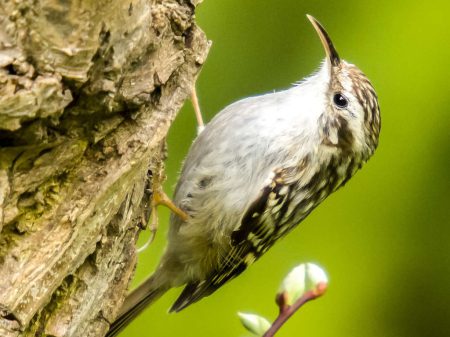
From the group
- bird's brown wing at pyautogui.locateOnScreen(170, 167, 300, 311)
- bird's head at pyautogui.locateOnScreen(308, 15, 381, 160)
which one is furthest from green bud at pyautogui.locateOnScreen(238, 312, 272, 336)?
bird's head at pyautogui.locateOnScreen(308, 15, 381, 160)

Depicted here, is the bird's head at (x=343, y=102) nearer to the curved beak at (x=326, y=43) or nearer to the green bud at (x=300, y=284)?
the curved beak at (x=326, y=43)

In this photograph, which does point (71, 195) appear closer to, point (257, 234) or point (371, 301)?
point (257, 234)

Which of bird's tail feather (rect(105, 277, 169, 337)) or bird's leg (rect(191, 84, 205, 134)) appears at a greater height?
bird's leg (rect(191, 84, 205, 134))

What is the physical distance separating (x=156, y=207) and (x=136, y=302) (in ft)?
0.91

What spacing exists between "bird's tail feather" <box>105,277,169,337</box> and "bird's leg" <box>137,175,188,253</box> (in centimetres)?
13

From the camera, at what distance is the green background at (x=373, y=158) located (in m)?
3.23

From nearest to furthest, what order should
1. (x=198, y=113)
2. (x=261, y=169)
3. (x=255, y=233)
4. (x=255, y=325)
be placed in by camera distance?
(x=255, y=325) < (x=261, y=169) < (x=255, y=233) < (x=198, y=113)

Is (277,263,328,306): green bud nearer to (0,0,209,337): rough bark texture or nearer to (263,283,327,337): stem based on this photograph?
(263,283,327,337): stem

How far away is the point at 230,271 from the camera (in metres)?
3.14

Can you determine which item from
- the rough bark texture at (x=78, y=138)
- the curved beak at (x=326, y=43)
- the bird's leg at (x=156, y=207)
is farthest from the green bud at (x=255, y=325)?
the curved beak at (x=326, y=43)

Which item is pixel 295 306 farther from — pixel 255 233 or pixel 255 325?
pixel 255 233

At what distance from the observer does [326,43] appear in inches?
119

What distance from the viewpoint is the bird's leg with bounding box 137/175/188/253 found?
2.84 m

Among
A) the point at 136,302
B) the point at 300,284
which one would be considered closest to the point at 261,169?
the point at 136,302
